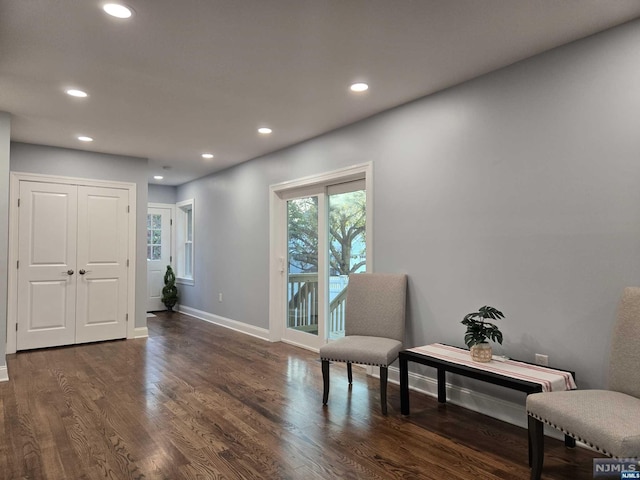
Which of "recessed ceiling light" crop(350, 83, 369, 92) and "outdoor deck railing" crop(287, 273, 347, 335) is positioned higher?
"recessed ceiling light" crop(350, 83, 369, 92)

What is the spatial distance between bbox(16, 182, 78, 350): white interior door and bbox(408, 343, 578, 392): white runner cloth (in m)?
4.36

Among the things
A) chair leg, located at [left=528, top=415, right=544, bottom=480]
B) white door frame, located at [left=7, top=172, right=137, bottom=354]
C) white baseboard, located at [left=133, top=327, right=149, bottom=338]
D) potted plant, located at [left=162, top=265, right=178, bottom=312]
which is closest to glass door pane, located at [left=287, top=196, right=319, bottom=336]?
white baseboard, located at [left=133, top=327, right=149, bottom=338]

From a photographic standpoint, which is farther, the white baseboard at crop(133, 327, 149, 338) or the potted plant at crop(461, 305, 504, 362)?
the white baseboard at crop(133, 327, 149, 338)

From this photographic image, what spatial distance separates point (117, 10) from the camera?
7.16 feet

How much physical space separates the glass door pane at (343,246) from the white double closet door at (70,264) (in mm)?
2866

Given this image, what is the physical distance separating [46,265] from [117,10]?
3.88m

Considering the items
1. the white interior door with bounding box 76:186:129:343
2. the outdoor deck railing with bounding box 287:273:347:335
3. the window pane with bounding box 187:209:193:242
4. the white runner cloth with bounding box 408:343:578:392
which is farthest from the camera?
the window pane with bounding box 187:209:193:242

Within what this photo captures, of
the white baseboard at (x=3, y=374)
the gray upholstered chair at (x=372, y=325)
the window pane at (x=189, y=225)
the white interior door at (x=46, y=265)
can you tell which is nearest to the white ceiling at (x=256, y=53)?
the white interior door at (x=46, y=265)

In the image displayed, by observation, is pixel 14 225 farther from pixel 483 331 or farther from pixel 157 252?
pixel 483 331

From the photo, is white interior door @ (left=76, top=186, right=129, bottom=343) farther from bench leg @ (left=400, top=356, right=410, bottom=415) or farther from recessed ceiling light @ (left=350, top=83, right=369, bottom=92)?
bench leg @ (left=400, top=356, right=410, bottom=415)

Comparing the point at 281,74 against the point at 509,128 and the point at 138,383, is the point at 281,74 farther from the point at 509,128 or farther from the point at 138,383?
the point at 138,383

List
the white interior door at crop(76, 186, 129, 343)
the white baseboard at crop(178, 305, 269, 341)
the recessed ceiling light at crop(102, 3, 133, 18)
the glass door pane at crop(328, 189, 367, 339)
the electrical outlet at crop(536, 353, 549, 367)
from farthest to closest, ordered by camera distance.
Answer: the white baseboard at crop(178, 305, 269, 341) → the white interior door at crop(76, 186, 129, 343) → the glass door pane at crop(328, 189, 367, 339) → the electrical outlet at crop(536, 353, 549, 367) → the recessed ceiling light at crop(102, 3, 133, 18)

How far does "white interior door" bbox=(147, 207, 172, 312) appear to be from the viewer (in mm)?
7824

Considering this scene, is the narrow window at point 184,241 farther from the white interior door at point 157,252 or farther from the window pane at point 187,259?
the white interior door at point 157,252
